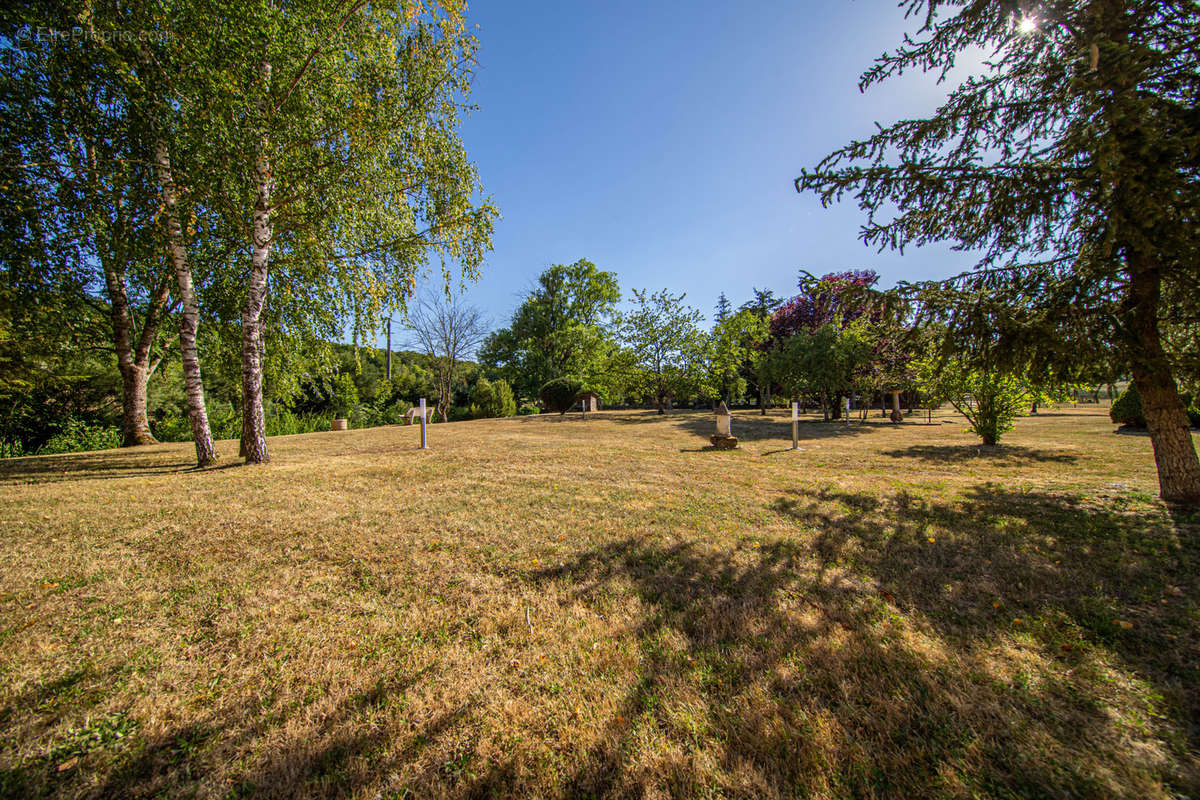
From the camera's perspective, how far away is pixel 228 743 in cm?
166

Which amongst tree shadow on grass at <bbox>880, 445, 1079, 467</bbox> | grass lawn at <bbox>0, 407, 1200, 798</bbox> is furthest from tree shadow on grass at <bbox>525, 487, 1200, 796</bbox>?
tree shadow on grass at <bbox>880, 445, 1079, 467</bbox>

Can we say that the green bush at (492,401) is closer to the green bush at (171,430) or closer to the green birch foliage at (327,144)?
the green bush at (171,430)

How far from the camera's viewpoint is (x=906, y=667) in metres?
2.09

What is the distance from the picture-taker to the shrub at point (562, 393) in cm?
2391

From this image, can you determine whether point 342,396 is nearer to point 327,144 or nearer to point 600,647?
point 327,144

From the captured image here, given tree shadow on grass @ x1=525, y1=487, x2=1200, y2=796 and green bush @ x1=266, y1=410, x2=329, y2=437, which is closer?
tree shadow on grass @ x1=525, y1=487, x2=1200, y2=796

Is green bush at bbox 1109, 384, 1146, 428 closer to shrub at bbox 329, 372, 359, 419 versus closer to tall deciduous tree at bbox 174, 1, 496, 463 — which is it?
tall deciduous tree at bbox 174, 1, 496, 463

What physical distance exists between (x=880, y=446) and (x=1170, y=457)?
5.87 meters

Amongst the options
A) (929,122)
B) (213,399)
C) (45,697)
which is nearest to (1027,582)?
(929,122)

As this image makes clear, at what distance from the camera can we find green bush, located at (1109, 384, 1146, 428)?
1056cm

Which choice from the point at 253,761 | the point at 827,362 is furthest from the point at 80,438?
the point at 827,362

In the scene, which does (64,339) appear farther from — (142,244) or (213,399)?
(213,399)

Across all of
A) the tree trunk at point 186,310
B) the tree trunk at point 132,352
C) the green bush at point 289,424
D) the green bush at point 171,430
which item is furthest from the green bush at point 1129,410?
the green bush at point 171,430

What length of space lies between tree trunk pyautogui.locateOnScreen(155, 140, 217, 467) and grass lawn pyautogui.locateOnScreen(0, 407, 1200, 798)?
217cm
